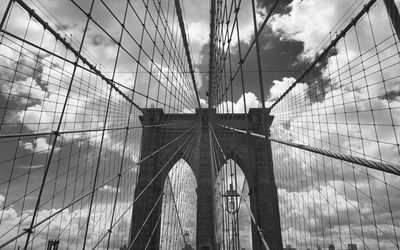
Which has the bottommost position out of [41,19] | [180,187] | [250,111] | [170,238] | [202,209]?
[170,238]

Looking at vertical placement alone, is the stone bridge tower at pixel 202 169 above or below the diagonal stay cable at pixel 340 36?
below

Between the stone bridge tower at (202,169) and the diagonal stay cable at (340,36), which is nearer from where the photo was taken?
the diagonal stay cable at (340,36)

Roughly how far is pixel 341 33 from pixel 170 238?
10697 mm

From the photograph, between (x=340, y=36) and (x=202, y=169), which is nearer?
(x=340, y=36)

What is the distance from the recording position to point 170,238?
1244cm

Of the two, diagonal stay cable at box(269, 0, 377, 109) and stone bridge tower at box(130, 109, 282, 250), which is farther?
stone bridge tower at box(130, 109, 282, 250)

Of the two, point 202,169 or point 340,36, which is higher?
point 340,36

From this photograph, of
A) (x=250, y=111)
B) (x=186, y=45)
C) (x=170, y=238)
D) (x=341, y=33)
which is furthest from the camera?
(x=250, y=111)

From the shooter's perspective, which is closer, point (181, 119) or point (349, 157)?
point (349, 157)

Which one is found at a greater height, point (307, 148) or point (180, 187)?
point (307, 148)

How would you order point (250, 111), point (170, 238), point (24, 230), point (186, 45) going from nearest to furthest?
point (24, 230) → point (186, 45) → point (170, 238) → point (250, 111)

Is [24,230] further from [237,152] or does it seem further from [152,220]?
[237,152]

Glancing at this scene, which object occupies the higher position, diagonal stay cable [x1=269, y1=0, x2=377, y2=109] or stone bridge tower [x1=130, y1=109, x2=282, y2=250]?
diagonal stay cable [x1=269, y1=0, x2=377, y2=109]

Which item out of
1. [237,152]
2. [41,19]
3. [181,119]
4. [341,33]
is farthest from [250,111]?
[41,19]
